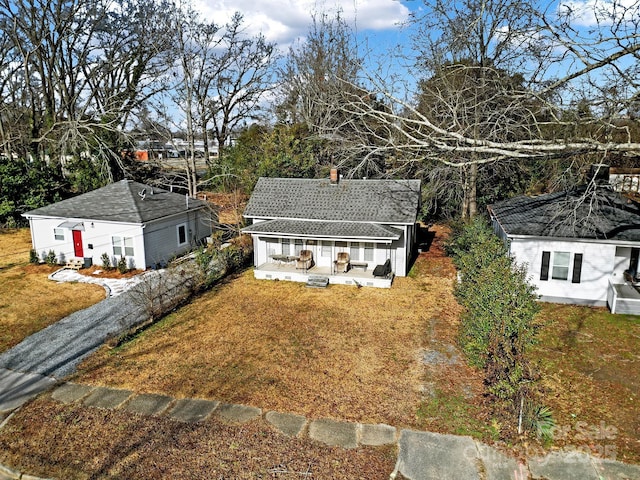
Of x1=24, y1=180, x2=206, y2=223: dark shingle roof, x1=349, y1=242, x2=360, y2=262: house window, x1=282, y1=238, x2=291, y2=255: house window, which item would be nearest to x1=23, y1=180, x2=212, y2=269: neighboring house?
x1=24, y1=180, x2=206, y2=223: dark shingle roof

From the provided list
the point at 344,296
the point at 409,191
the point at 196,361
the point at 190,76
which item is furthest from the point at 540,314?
the point at 190,76

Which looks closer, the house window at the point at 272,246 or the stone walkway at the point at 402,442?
the stone walkway at the point at 402,442

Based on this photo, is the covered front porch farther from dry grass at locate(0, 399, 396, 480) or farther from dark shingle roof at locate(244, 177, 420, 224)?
dry grass at locate(0, 399, 396, 480)

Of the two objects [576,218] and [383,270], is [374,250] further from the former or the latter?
[576,218]

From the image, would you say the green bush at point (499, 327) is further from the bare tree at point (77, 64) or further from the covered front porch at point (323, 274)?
the bare tree at point (77, 64)

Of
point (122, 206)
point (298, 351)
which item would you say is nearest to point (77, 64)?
point (122, 206)

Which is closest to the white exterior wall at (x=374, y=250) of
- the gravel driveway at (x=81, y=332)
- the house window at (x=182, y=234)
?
the gravel driveway at (x=81, y=332)

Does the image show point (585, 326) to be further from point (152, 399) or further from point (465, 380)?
point (152, 399)
